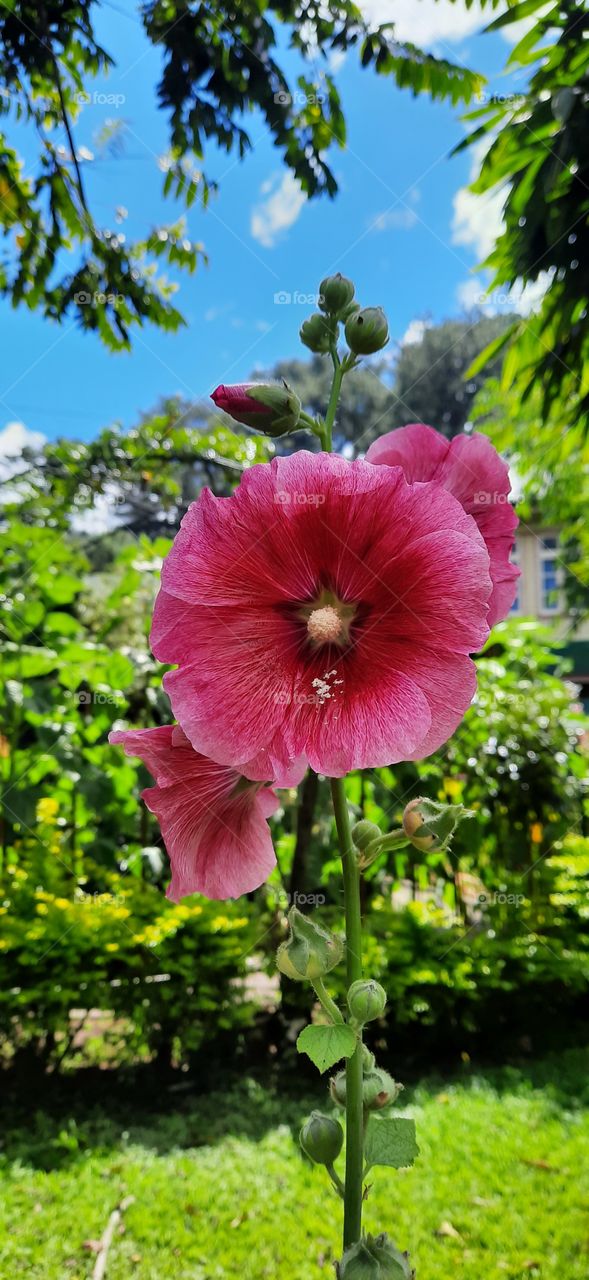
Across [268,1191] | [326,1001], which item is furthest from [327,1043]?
[268,1191]

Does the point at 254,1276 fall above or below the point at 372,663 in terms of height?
below

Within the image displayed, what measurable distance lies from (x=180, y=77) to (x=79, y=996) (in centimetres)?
244

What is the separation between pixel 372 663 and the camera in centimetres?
41

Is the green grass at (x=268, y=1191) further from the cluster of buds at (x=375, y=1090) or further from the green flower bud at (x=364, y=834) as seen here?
the green flower bud at (x=364, y=834)

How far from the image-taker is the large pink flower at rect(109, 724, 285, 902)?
1.52 feet

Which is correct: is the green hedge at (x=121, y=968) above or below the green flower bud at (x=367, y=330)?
below

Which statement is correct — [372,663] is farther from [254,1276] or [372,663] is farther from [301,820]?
[301,820]

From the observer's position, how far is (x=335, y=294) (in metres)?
0.62

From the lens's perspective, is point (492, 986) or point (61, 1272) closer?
point (61, 1272)

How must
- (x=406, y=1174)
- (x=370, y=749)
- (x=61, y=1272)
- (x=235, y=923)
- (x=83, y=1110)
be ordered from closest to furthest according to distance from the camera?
(x=370, y=749)
(x=61, y=1272)
(x=406, y=1174)
(x=83, y=1110)
(x=235, y=923)

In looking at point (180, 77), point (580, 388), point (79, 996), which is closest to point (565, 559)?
point (580, 388)

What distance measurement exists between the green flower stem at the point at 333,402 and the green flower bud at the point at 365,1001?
0.35 metres

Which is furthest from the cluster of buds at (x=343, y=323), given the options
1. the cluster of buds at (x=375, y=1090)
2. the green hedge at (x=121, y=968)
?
the green hedge at (x=121, y=968)

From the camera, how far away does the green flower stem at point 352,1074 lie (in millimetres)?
482
